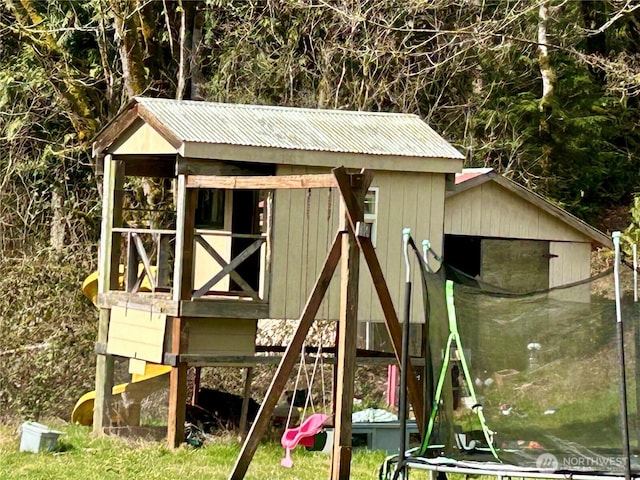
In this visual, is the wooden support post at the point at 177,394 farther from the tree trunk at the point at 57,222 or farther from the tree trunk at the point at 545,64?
the tree trunk at the point at 545,64

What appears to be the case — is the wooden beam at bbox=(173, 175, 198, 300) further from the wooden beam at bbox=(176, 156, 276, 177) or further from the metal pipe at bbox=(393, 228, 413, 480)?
the metal pipe at bbox=(393, 228, 413, 480)

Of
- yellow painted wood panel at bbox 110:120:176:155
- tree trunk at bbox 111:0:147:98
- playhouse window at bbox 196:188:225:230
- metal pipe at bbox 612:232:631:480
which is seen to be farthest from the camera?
tree trunk at bbox 111:0:147:98

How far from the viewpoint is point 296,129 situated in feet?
49.3

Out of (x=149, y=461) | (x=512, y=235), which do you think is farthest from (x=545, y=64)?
(x=149, y=461)

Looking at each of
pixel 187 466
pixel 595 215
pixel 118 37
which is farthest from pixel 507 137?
pixel 187 466

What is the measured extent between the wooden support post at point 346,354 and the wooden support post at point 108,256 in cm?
612

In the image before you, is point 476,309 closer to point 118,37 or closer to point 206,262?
point 206,262

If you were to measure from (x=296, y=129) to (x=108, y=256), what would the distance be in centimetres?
297

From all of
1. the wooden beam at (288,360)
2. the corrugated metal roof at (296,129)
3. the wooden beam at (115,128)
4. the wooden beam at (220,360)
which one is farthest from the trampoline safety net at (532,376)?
the wooden beam at (115,128)

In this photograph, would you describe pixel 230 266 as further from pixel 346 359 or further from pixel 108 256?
pixel 346 359

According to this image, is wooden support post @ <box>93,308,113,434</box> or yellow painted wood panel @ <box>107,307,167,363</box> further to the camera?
wooden support post @ <box>93,308,113,434</box>

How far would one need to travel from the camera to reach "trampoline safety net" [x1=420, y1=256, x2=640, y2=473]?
870 centimetres

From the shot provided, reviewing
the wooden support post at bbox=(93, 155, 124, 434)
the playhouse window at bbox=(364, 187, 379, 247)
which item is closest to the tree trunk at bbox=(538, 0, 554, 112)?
the playhouse window at bbox=(364, 187, 379, 247)

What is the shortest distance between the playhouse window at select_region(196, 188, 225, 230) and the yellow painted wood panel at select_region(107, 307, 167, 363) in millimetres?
1888
